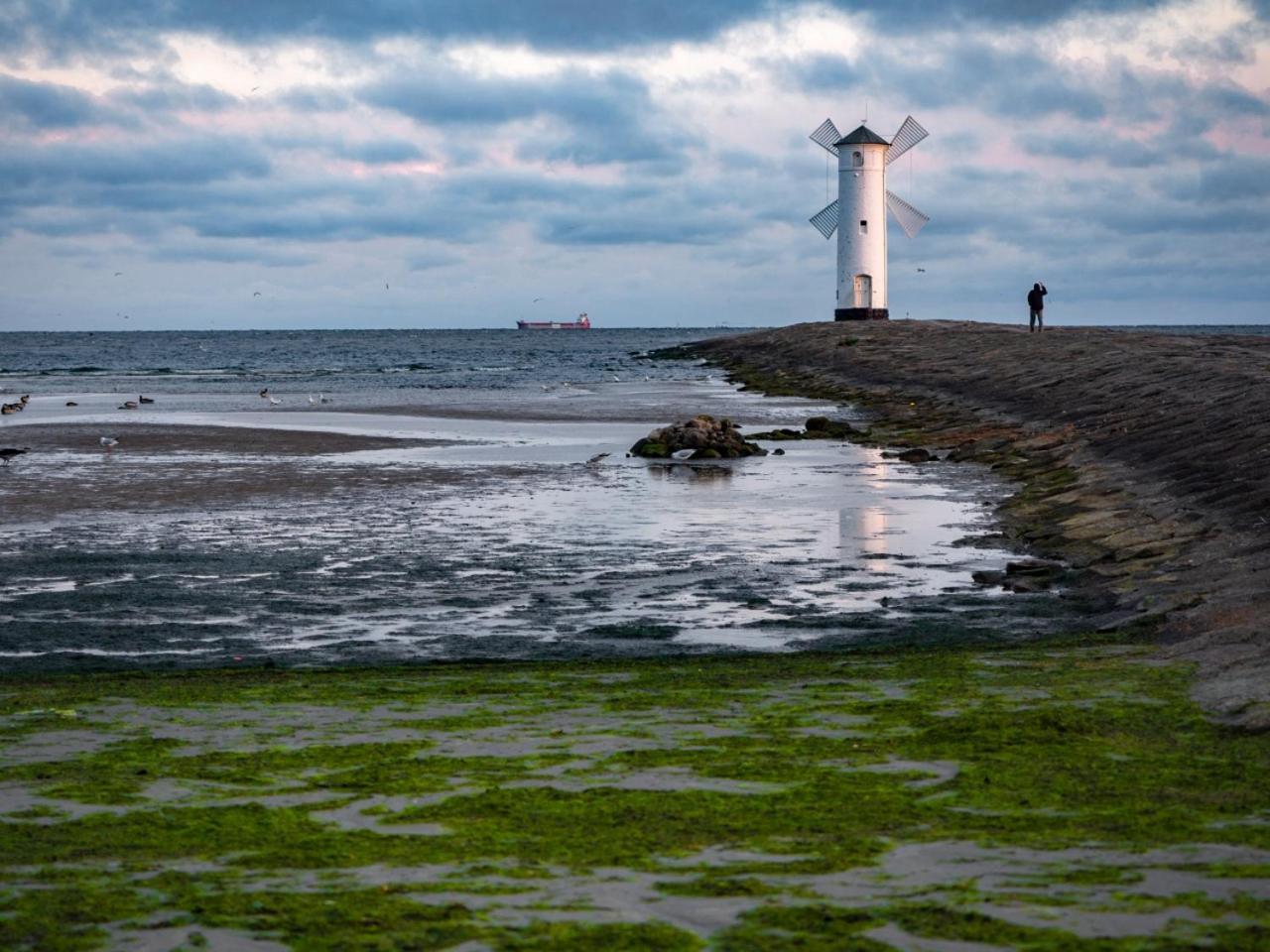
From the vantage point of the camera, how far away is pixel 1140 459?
59.3 ft

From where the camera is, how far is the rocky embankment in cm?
981

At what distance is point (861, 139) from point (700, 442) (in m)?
44.6

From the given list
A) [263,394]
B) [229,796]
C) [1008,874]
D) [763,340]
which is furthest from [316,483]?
[763,340]

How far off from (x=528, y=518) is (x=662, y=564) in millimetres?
3768

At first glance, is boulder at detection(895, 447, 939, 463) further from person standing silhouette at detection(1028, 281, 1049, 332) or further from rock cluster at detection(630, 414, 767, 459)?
person standing silhouette at detection(1028, 281, 1049, 332)

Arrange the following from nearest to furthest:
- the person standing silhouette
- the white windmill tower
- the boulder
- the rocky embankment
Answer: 1. the rocky embankment
2. the boulder
3. the person standing silhouette
4. the white windmill tower

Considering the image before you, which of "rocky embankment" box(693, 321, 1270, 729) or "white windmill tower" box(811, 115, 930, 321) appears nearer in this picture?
"rocky embankment" box(693, 321, 1270, 729)

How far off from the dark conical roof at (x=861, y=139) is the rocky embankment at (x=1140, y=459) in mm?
24435

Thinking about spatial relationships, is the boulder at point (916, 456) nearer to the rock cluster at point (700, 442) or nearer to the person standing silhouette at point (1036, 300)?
the rock cluster at point (700, 442)

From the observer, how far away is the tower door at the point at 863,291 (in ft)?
222

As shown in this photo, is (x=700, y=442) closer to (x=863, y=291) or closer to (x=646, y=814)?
(x=646, y=814)

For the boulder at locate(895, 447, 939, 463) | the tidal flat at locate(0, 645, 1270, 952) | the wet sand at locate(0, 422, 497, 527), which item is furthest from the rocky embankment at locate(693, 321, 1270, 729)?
the wet sand at locate(0, 422, 497, 527)

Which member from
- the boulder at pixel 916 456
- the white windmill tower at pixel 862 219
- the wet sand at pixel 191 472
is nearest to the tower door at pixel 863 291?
the white windmill tower at pixel 862 219

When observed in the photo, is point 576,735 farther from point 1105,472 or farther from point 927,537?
point 1105,472
